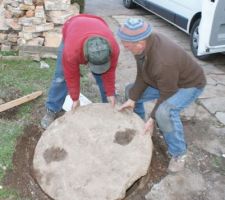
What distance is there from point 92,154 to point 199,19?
154 inches

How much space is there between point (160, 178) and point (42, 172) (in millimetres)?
1107

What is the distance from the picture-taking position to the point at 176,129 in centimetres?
363

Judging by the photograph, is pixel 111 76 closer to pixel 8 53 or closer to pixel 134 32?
pixel 134 32

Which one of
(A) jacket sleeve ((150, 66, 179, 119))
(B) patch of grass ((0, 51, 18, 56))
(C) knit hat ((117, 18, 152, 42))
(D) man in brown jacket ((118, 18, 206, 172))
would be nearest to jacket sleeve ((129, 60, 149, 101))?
(D) man in brown jacket ((118, 18, 206, 172))

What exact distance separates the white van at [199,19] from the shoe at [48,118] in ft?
A: 8.56

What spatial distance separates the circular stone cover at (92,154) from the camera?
346cm

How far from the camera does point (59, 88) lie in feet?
14.0

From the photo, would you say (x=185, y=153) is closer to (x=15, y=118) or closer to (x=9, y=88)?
(x=15, y=118)

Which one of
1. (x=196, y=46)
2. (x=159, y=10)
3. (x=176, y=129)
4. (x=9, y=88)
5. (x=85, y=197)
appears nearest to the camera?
(x=85, y=197)

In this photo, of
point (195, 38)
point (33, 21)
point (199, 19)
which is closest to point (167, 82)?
point (33, 21)

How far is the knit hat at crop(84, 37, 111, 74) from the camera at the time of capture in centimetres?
305

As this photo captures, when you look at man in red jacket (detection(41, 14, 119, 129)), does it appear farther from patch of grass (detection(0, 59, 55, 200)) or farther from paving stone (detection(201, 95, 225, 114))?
paving stone (detection(201, 95, 225, 114))

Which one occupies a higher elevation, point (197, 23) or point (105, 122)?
point (105, 122)

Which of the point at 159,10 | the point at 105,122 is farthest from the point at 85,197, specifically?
the point at 159,10
